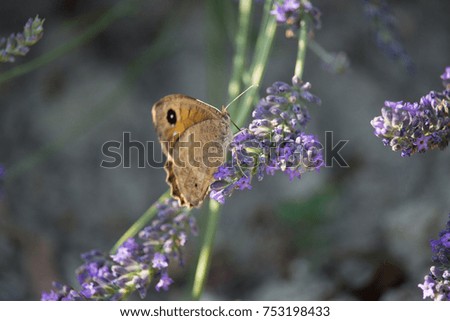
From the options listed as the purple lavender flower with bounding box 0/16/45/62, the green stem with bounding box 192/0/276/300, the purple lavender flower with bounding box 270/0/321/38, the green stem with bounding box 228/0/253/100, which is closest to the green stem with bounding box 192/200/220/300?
the green stem with bounding box 192/0/276/300

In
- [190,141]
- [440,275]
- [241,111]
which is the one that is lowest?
[440,275]

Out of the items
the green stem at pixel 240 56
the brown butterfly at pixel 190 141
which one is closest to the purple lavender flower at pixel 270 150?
the brown butterfly at pixel 190 141

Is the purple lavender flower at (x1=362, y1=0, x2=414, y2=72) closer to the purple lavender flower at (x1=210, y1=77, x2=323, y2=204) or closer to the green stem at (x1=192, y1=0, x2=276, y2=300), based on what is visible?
the green stem at (x1=192, y1=0, x2=276, y2=300)

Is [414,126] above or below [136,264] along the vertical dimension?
above

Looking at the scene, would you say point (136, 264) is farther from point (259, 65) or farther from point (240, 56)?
point (240, 56)

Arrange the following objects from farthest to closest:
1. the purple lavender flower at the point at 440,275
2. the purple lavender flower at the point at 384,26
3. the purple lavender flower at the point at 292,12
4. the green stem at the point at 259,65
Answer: the purple lavender flower at the point at 384,26 < the green stem at the point at 259,65 < the purple lavender flower at the point at 292,12 < the purple lavender flower at the point at 440,275

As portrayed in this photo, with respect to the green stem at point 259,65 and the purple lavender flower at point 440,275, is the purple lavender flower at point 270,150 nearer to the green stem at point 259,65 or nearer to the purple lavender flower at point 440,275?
the green stem at point 259,65

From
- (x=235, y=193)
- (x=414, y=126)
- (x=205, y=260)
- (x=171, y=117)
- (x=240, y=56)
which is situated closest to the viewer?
(x=414, y=126)

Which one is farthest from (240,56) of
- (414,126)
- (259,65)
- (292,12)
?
(414,126)
